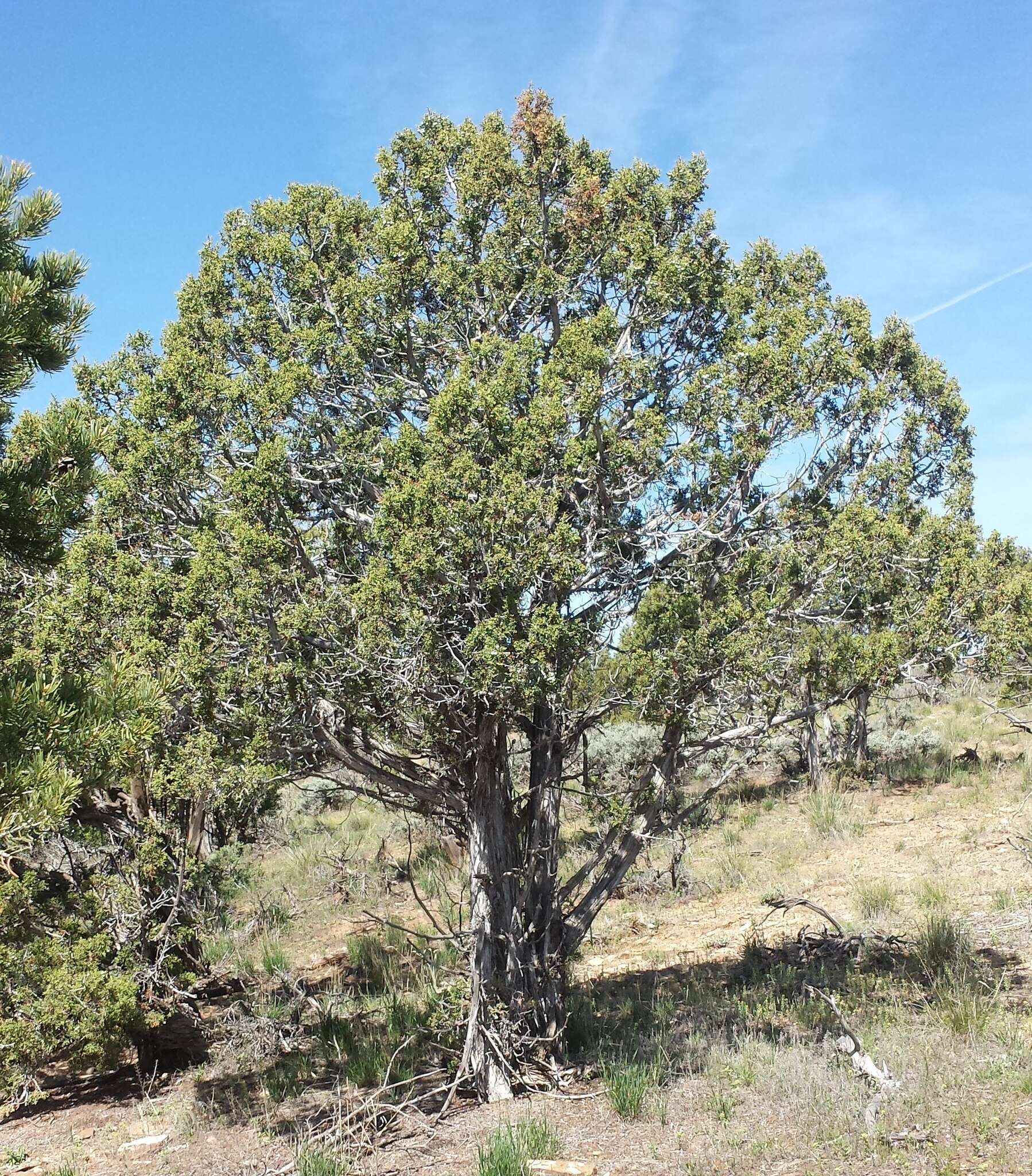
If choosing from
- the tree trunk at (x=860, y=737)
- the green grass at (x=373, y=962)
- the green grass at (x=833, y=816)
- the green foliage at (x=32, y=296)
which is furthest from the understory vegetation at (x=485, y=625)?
the tree trunk at (x=860, y=737)

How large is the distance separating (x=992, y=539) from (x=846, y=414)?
9.52ft

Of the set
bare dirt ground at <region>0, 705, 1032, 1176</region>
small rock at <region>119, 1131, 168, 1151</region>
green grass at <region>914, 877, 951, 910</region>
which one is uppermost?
green grass at <region>914, 877, 951, 910</region>

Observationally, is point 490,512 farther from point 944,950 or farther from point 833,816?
point 833,816

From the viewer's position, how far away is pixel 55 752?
4676 millimetres

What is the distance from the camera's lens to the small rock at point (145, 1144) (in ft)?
24.2

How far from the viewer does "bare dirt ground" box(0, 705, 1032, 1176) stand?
212 inches

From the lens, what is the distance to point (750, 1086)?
6.57 meters

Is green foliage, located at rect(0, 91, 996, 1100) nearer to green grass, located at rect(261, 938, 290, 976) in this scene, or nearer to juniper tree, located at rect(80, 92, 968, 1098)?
juniper tree, located at rect(80, 92, 968, 1098)

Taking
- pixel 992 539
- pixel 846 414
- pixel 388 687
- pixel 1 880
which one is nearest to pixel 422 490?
pixel 388 687

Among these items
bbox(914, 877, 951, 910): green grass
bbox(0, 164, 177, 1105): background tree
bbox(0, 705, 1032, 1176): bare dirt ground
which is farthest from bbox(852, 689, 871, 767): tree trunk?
bbox(0, 164, 177, 1105): background tree

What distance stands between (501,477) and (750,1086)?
4.51 metres

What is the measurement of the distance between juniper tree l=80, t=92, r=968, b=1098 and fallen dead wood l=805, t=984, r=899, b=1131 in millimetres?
1928

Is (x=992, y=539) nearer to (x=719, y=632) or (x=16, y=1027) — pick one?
(x=719, y=632)

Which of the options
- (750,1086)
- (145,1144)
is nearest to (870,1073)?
(750,1086)
